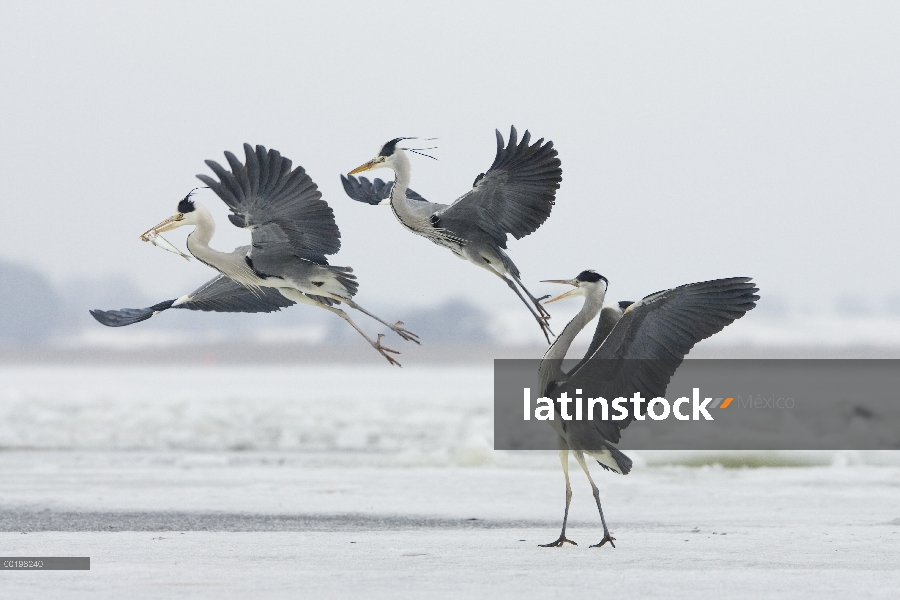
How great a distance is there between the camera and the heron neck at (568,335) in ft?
28.5

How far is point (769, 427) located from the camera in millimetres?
17578

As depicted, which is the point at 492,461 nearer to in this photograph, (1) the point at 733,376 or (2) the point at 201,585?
(2) the point at 201,585

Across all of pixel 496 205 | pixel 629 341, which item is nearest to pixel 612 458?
pixel 629 341

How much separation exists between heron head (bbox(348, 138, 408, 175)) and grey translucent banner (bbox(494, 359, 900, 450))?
72.7 inches

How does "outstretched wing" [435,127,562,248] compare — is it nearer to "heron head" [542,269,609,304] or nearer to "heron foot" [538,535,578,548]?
"heron head" [542,269,609,304]

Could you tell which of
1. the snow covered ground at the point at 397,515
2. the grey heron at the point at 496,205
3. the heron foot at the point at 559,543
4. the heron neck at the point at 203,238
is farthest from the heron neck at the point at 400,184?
the heron foot at the point at 559,543

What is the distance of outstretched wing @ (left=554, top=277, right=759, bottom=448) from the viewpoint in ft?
26.9

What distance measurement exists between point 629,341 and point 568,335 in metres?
A: 0.51

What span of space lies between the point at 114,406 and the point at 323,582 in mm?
17538

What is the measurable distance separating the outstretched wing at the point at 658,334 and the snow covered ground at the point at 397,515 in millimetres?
1172

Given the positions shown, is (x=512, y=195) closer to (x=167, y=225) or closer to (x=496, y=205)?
(x=496, y=205)

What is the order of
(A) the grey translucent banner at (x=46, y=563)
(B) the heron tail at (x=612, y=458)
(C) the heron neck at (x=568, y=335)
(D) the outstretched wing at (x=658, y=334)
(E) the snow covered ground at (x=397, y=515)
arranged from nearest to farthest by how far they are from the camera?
(E) the snow covered ground at (x=397, y=515) → (D) the outstretched wing at (x=658, y=334) → (A) the grey translucent banner at (x=46, y=563) → (C) the heron neck at (x=568, y=335) → (B) the heron tail at (x=612, y=458)

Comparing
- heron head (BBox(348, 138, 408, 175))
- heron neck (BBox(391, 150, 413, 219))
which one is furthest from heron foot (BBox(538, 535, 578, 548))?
heron head (BBox(348, 138, 408, 175))

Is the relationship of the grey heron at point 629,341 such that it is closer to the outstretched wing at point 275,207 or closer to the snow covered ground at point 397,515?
the snow covered ground at point 397,515
